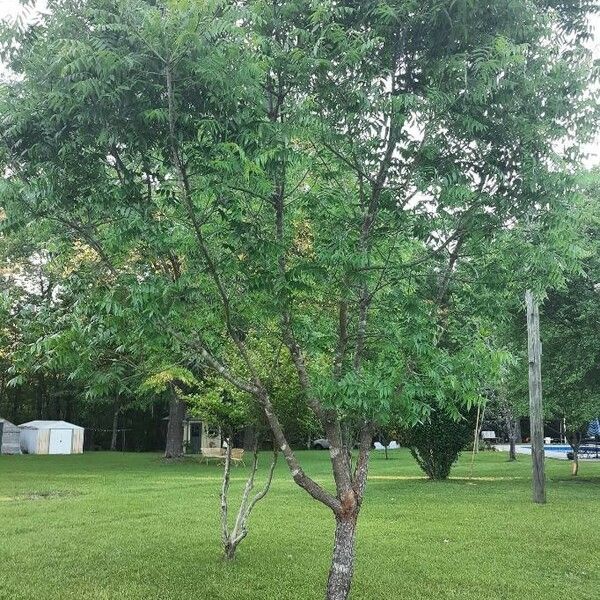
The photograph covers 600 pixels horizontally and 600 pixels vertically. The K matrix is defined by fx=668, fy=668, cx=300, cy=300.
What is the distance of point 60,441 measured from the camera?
33.0m

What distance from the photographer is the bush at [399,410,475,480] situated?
56.8 ft

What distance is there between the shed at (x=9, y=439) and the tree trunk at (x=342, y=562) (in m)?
30.1

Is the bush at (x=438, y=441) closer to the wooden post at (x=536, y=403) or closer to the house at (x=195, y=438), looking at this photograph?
the wooden post at (x=536, y=403)

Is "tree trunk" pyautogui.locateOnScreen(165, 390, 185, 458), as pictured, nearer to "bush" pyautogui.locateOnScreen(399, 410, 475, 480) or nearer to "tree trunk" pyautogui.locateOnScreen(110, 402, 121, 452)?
"tree trunk" pyautogui.locateOnScreen(110, 402, 121, 452)

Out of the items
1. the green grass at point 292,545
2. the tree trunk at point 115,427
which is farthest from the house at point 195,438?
the green grass at point 292,545

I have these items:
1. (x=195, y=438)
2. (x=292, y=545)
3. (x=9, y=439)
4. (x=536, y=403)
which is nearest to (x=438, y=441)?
(x=536, y=403)

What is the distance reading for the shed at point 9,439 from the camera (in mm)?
31391

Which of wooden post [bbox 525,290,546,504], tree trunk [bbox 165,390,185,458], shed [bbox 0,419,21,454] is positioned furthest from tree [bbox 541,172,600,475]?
shed [bbox 0,419,21,454]

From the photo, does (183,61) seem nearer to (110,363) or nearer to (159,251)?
(159,251)

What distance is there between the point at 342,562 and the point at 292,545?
3.93 meters

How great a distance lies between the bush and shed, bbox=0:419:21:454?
21.2 m

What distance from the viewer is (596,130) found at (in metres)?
5.02

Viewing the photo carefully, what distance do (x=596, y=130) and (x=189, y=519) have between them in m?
8.73

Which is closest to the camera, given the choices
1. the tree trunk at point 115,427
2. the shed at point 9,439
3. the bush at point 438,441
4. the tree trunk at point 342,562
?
the tree trunk at point 342,562
